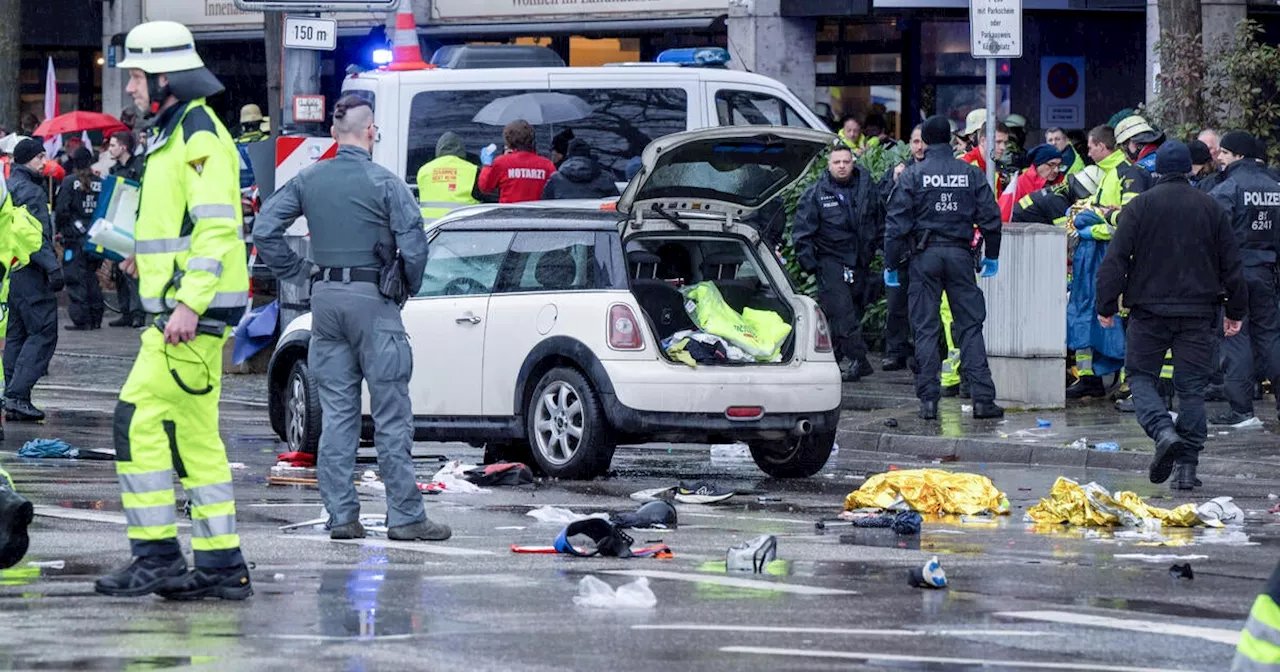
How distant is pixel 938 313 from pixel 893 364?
357 cm

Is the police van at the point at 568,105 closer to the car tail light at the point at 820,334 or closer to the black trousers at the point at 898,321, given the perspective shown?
the black trousers at the point at 898,321

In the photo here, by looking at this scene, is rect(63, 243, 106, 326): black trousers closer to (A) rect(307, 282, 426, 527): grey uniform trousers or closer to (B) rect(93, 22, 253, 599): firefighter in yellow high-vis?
(A) rect(307, 282, 426, 527): grey uniform trousers

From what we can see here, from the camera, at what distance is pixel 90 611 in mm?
7969

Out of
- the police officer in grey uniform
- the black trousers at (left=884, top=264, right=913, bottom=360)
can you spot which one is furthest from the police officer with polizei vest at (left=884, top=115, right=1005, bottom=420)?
the police officer in grey uniform

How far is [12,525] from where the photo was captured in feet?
28.8

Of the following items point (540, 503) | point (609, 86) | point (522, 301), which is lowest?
point (540, 503)

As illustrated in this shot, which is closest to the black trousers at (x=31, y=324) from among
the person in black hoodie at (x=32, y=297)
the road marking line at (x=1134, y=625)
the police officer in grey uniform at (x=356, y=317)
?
the person in black hoodie at (x=32, y=297)

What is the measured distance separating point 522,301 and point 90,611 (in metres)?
5.62

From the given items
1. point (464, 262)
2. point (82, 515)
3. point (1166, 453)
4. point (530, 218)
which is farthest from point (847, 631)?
point (464, 262)

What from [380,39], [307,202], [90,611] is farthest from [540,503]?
[380,39]

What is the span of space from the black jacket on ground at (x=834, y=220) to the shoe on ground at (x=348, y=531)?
9.13m

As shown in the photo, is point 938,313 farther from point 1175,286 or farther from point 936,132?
point 1175,286

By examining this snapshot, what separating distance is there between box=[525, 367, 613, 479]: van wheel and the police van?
4812 mm

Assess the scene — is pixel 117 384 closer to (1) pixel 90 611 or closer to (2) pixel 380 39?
(2) pixel 380 39
